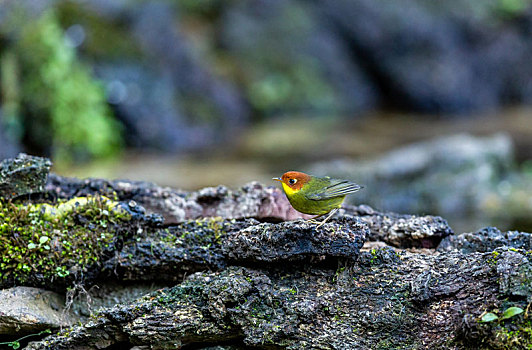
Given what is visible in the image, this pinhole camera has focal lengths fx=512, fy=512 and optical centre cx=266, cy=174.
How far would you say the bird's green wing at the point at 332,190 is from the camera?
3268 mm

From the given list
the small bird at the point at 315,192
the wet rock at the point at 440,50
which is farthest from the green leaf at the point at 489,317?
the wet rock at the point at 440,50

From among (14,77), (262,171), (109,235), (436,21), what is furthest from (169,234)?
(436,21)

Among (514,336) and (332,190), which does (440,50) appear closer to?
(332,190)

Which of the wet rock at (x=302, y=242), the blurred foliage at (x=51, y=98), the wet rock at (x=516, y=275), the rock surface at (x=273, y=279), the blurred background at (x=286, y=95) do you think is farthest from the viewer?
the blurred foliage at (x=51, y=98)

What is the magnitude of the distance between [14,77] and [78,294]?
929 centimetres

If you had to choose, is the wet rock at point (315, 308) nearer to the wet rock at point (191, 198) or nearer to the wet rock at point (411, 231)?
the wet rock at point (411, 231)

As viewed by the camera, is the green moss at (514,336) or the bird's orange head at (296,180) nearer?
the green moss at (514,336)

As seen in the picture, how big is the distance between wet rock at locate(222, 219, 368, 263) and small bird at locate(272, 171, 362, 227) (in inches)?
6.2

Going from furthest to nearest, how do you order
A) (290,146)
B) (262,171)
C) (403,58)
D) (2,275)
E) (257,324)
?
(403,58), (290,146), (262,171), (2,275), (257,324)

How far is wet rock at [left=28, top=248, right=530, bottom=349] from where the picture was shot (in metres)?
2.86

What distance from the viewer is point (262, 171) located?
39.6ft

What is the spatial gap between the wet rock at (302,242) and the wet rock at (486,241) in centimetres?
82

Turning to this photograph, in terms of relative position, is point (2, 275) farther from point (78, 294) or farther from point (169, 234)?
point (169, 234)

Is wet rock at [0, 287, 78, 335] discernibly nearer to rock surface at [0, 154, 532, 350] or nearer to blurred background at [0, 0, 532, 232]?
rock surface at [0, 154, 532, 350]
